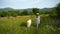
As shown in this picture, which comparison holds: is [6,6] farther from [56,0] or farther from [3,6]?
[56,0]

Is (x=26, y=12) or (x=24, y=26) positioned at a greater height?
(x=26, y=12)

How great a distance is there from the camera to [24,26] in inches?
91.1

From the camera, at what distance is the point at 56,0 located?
2430 millimetres

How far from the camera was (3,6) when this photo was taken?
2326mm

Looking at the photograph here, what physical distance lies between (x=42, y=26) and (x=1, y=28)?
0.83 metres

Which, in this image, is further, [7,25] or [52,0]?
[52,0]

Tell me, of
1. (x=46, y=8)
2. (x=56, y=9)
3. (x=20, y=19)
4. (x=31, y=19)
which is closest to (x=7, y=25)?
(x=20, y=19)

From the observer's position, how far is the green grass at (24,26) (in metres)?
2.28

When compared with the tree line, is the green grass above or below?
below

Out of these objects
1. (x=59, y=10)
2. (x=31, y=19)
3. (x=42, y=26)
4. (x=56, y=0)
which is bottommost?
(x=42, y=26)

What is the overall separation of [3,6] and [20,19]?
43 centimetres

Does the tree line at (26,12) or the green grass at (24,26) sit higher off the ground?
the tree line at (26,12)

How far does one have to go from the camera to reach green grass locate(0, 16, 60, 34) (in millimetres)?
2279

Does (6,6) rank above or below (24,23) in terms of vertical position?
above
